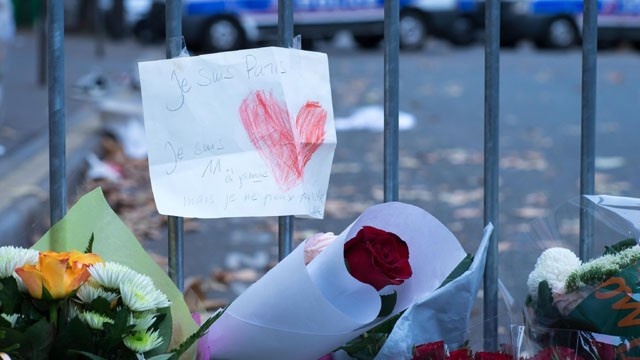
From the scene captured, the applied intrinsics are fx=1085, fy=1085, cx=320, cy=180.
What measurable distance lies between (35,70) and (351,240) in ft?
46.0

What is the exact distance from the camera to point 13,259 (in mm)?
1542

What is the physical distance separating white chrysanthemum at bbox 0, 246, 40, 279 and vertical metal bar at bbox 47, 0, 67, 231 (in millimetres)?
404

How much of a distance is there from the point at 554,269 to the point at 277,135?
549mm

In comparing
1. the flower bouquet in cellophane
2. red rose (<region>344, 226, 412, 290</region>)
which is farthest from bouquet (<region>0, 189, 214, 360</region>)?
the flower bouquet in cellophane

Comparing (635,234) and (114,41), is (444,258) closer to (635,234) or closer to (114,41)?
(635,234)

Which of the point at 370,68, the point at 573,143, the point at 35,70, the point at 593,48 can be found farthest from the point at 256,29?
the point at 593,48

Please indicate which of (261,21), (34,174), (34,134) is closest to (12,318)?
(34,174)

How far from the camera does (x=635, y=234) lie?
1.75m

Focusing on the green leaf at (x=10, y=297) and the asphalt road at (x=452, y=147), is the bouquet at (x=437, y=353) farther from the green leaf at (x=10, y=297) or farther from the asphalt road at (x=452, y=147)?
the green leaf at (x=10, y=297)

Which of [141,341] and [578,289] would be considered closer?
[141,341]

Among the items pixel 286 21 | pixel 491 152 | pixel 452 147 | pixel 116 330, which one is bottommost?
pixel 452 147

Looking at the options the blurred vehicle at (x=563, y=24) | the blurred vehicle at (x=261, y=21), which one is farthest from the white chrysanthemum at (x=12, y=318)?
the blurred vehicle at (x=563, y=24)

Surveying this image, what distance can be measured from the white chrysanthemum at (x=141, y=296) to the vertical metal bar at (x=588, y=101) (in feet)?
2.78

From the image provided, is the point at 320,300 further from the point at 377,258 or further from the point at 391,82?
the point at 391,82
